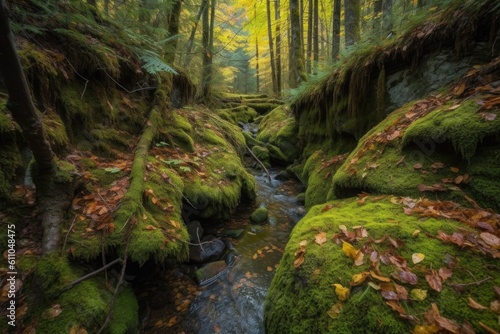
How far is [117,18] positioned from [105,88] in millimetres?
2940

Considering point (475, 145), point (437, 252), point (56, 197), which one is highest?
point (475, 145)

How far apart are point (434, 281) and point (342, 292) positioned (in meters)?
0.66

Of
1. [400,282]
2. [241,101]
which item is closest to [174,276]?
[400,282]

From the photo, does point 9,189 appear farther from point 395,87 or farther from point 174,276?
point 395,87

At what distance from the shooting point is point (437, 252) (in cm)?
192

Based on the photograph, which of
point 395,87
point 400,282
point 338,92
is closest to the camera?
point 400,282

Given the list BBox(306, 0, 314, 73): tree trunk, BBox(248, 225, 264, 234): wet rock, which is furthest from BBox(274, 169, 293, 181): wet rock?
BBox(306, 0, 314, 73): tree trunk

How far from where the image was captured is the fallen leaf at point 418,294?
1666 millimetres

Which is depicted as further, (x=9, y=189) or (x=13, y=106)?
(x=9, y=189)

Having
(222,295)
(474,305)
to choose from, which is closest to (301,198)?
(222,295)

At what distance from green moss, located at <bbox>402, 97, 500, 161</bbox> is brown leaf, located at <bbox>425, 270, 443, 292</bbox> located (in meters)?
1.66

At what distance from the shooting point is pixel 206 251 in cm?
463

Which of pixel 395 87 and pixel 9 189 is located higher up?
pixel 395 87

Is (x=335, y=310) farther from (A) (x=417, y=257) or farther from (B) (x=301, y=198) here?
(B) (x=301, y=198)
